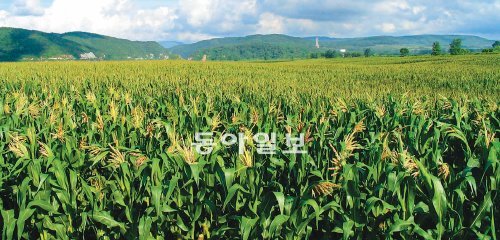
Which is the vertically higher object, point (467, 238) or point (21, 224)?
point (21, 224)

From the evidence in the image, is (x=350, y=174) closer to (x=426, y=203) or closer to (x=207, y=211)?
(x=426, y=203)

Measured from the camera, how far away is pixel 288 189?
4480 millimetres

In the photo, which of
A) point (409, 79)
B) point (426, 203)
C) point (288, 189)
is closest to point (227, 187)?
point (288, 189)

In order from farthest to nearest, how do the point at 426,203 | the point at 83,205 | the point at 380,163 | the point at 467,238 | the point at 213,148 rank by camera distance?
the point at 213,148 → the point at 83,205 → the point at 380,163 → the point at 426,203 → the point at 467,238

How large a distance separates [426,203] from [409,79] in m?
21.4

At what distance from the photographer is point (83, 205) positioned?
4.40 meters

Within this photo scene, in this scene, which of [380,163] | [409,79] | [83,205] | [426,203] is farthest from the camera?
[409,79]

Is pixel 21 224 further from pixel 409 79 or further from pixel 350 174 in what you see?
pixel 409 79

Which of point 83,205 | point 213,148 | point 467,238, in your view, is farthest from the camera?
point 213,148

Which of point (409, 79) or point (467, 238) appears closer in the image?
point (467, 238)

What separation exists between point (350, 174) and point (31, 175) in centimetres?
351

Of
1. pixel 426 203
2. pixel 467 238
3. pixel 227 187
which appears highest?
pixel 227 187

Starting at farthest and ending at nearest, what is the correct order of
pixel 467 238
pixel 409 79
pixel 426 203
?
pixel 409 79, pixel 426 203, pixel 467 238

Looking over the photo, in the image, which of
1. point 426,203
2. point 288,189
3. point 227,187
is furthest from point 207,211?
point 426,203
